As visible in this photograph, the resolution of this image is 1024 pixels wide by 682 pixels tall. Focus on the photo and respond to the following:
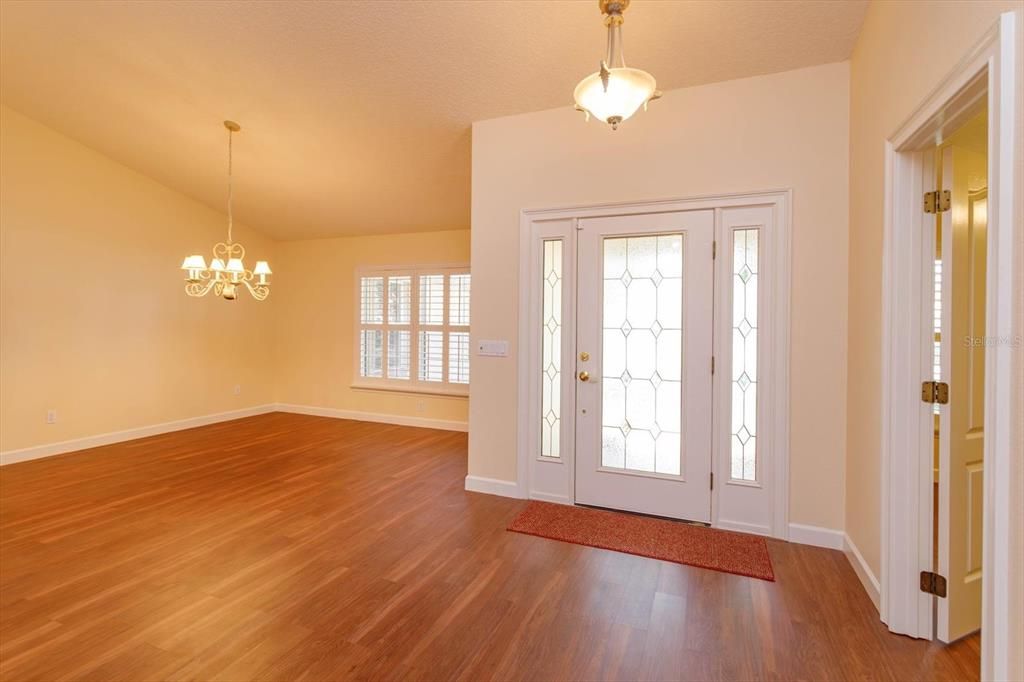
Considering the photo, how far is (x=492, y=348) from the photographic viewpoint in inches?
147

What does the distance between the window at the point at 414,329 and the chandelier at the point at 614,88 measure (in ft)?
14.2

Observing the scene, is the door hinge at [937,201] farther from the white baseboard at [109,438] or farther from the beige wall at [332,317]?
the white baseboard at [109,438]

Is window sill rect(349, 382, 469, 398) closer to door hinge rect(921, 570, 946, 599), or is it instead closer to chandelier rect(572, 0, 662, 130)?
chandelier rect(572, 0, 662, 130)

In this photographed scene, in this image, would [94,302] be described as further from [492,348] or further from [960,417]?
[960,417]

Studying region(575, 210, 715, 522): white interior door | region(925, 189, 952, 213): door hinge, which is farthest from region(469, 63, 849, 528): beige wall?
region(925, 189, 952, 213): door hinge

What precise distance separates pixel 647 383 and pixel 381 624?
7.31 feet

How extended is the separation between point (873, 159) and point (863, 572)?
2.16 metres

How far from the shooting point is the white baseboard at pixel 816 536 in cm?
284

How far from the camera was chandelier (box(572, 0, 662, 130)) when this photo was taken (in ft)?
5.92

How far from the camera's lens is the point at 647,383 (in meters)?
3.34

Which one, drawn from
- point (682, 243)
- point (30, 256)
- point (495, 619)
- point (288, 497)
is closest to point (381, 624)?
point (495, 619)

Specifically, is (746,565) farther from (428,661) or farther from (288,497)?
(288,497)

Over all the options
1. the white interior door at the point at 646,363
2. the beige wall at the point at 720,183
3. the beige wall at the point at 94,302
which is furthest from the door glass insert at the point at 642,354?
the beige wall at the point at 94,302

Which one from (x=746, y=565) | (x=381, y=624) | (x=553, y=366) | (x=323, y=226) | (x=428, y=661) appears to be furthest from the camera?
(x=323, y=226)
